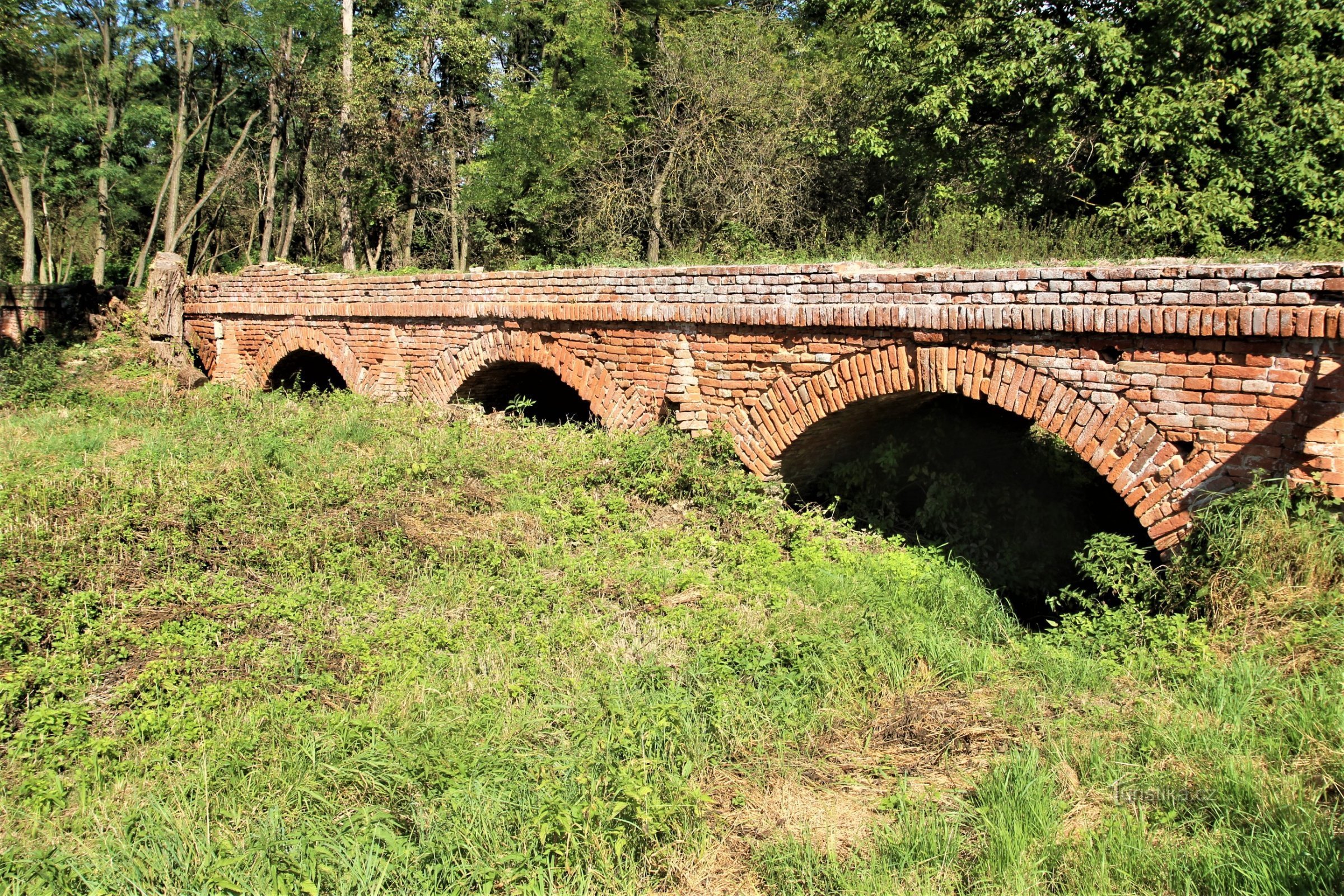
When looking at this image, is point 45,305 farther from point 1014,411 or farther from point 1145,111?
point 1145,111

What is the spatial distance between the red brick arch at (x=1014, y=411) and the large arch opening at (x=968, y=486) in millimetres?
212

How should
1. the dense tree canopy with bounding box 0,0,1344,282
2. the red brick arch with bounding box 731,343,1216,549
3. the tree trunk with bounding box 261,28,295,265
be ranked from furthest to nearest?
the tree trunk with bounding box 261,28,295,265, the dense tree canopy with bounding box 0,0,1344,282, the red brick arch with bounding box 731,343,1216,549

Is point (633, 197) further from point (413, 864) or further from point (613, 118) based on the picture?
point (413, 864)

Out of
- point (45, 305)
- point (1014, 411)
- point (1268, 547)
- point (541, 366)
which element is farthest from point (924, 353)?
point (45, 305)

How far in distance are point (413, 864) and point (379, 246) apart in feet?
68.2

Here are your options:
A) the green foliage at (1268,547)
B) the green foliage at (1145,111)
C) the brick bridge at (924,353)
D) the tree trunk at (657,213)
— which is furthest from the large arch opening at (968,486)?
the tree trunk at (657,213)

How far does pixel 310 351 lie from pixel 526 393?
3.02 m

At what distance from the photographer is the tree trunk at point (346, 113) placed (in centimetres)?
1805

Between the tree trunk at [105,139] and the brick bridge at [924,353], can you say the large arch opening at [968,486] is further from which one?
the tree trunk at [105,139]

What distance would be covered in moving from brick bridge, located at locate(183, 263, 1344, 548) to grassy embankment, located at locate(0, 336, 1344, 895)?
0.49m

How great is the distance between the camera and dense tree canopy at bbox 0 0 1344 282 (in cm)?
891

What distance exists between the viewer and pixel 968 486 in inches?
285

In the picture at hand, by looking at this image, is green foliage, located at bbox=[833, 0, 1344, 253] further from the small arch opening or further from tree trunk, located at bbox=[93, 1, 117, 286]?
tree trunk, located at bbox=[93, 1, 117, 286]

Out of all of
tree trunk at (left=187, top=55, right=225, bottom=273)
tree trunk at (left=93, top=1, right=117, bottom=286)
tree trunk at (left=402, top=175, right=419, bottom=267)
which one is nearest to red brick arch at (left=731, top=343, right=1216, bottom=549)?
tree trunk at (left=402, top=175, right=419, bottom=267)
